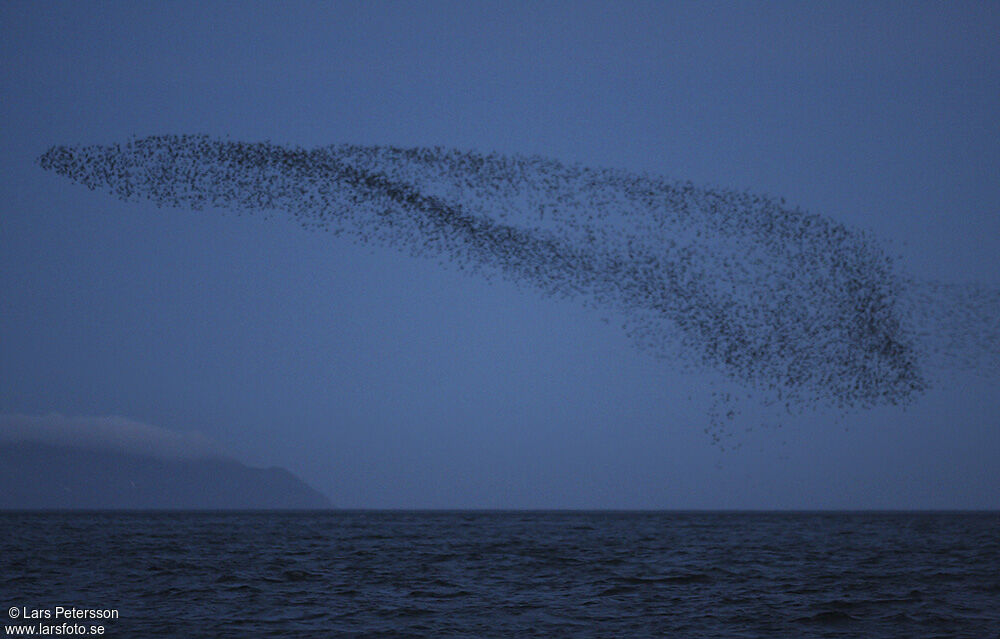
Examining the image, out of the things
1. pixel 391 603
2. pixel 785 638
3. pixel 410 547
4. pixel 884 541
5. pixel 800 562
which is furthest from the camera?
pixel 884 541

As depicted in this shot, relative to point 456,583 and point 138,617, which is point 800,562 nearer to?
point 456,583

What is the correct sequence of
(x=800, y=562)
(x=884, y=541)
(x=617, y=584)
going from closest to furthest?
(x=617, y=584), (x=800, y=562), (x=884, y=541)

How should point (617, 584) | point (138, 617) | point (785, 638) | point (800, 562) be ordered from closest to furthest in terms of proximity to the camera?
point (785, 638)
point (138, 617)
point (617, 584)
point (800, 562)

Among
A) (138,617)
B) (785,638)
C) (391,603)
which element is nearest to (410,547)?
(391,603)

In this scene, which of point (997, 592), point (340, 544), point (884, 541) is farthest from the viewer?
point (884, 541)

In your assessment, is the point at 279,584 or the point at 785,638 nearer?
the point at 785,638

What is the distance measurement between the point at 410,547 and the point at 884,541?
1868 inches

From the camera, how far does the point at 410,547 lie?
264ft

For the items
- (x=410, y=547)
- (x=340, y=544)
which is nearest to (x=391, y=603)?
(x=410, y=547)

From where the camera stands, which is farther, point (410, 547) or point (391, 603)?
point (410, 547)

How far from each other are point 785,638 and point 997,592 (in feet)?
59.7

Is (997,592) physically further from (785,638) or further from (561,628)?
(561,628)

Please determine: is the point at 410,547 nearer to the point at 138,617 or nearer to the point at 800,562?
the point at 800,562

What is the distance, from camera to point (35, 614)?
35312 mm
